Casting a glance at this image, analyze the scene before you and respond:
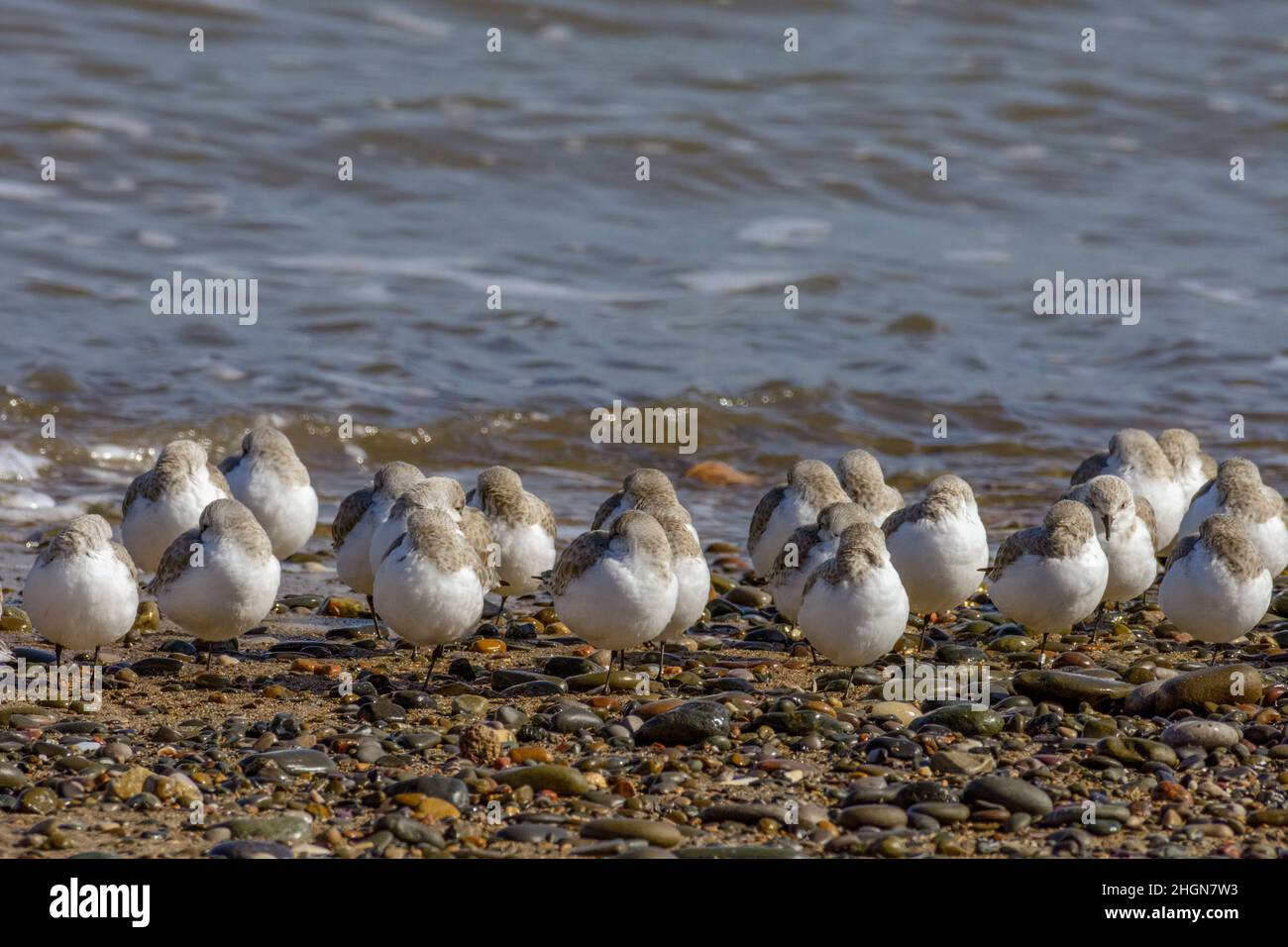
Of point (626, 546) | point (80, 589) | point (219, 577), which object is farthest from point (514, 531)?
point (80, 589)

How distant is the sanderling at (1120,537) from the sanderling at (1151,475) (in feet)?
4.35

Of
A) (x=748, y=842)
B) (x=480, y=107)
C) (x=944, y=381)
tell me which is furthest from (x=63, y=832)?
(x=480, y=107)

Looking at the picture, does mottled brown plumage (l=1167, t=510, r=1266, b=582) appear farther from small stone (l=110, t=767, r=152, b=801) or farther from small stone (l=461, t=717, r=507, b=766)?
small stone (l=110, t=767, r=152, b=801)

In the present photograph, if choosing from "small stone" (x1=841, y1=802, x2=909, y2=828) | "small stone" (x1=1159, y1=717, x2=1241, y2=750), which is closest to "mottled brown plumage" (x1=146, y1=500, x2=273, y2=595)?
"small stone" (x1=841, y1=802, x2=909, y2=828)

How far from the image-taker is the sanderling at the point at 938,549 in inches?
371

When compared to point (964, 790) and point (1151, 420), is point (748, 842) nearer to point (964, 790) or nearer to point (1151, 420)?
point (964, 790)

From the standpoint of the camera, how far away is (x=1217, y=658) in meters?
9.66

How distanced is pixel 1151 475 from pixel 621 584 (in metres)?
4.76

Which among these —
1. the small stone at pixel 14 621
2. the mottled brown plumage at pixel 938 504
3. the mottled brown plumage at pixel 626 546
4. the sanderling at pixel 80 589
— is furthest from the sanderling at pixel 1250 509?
the small stone at pixel 14 621

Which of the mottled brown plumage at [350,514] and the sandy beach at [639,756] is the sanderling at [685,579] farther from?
the mottled brown plumage at [350,514]

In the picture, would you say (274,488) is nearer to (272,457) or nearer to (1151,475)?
(272,457)

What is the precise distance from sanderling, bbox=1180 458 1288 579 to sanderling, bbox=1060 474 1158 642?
52cm

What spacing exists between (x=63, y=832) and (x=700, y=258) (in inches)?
629

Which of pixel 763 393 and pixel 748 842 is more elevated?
pixel 763 393
